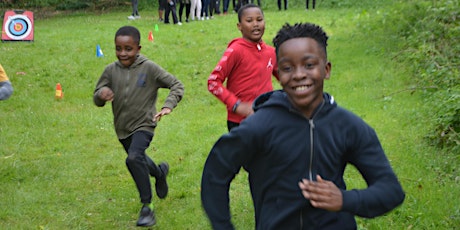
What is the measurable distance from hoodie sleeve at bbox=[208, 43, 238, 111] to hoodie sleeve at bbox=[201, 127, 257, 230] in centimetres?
237

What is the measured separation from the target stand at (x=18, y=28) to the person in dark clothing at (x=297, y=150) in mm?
17146

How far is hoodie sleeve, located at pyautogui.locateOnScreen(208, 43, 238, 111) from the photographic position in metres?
5.49

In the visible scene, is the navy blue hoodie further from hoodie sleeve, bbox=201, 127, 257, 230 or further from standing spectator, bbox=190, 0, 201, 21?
standing spectator, bbox=190, 0, 201, 21

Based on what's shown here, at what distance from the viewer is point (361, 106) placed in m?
11.6

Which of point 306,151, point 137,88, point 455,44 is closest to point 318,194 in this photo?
point 306,151

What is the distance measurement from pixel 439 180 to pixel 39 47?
13.6 m

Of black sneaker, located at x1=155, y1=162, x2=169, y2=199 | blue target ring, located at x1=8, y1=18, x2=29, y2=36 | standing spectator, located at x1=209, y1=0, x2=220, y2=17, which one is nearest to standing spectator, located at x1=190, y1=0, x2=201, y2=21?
standing spectator, located at x1=209, y1=0, x2=220, y2=17

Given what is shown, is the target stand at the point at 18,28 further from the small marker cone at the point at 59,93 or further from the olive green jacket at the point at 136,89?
the olive green jacket at the point at 136,89

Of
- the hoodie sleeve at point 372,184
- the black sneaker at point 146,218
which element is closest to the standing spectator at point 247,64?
the black sneaker at point 146,218

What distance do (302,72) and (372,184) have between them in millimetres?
596

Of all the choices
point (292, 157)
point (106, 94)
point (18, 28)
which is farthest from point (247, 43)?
point (18, 28)

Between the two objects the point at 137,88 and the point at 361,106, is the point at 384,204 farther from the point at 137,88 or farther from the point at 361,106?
the point at 361,106

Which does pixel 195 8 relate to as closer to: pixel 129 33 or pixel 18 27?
pixel 18 27

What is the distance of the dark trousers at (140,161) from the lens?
6301 mm
